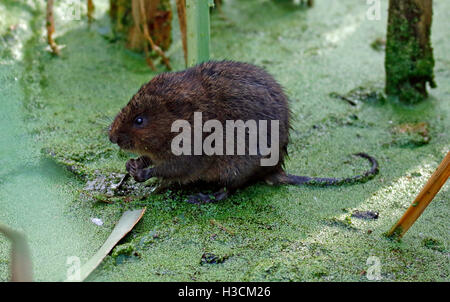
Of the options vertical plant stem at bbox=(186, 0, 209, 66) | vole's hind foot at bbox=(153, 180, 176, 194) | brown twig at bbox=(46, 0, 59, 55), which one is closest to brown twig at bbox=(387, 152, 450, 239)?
vole's hind foot at bbox=(153, 180, 176, 194)

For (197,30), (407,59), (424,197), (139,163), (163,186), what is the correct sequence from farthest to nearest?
(407,59), (197,30), (163,186), (139,163), (424,197)

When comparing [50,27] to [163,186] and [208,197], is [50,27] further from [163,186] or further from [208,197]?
[208,197]

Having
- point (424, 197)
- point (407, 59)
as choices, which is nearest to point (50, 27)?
point (407, 59)

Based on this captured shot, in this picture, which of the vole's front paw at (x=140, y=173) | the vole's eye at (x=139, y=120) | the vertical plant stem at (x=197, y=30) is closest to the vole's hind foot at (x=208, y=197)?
the vole's front paw at (x=140, y=173)

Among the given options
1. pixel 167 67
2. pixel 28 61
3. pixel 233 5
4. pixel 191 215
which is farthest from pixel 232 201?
pixel 233 5

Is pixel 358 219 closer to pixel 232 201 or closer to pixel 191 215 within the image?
pixel 232 201

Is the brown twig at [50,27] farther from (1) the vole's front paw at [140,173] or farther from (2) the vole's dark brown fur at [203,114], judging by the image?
(1) the vole's front paw at [140,173]

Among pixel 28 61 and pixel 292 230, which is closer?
pixel 292 230
